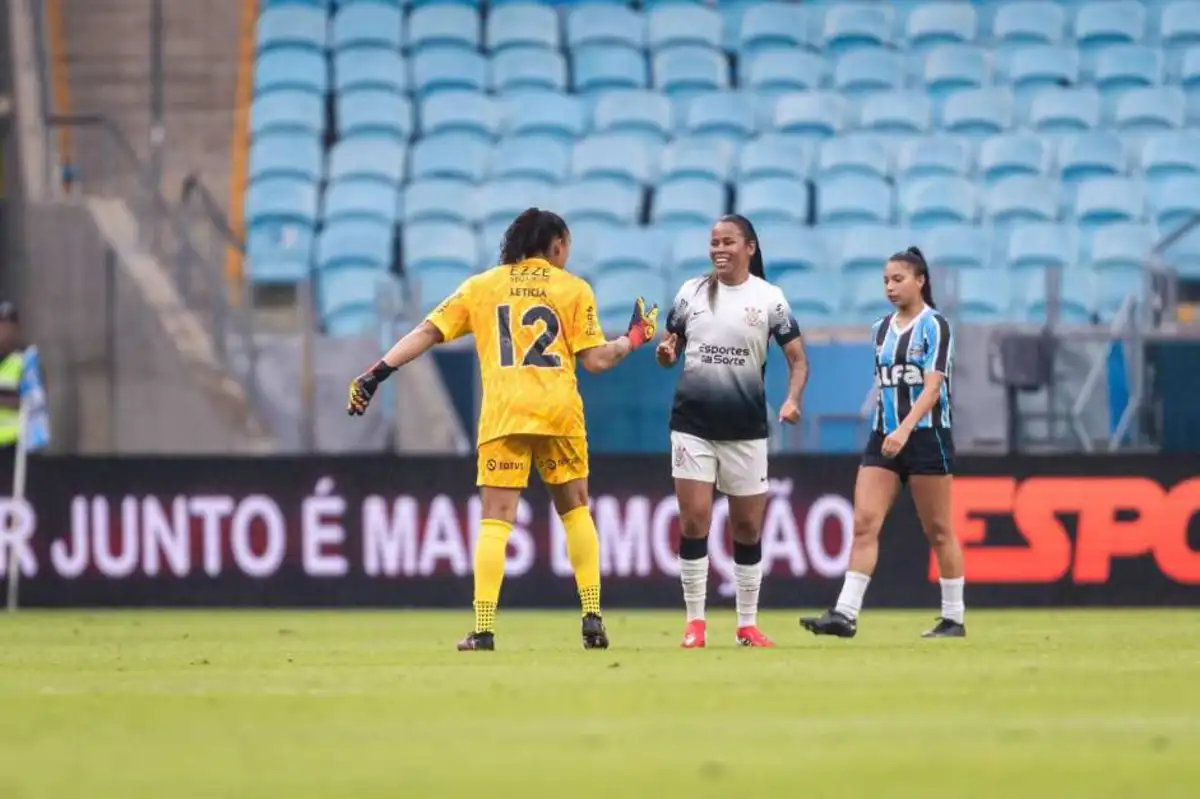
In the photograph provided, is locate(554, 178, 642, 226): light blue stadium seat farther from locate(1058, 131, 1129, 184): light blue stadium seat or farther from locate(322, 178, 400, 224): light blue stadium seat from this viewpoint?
locate(1058, 131, 1129, 184): light blue stadium seat

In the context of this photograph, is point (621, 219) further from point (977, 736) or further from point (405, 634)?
point (977, 736)

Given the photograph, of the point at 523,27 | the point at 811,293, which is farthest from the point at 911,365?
the point at 523,27

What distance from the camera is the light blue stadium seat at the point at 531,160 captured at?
21.7 metres

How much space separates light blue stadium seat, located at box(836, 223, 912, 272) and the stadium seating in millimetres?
19

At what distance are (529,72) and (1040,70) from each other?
16.0ft

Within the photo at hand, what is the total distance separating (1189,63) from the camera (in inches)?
909

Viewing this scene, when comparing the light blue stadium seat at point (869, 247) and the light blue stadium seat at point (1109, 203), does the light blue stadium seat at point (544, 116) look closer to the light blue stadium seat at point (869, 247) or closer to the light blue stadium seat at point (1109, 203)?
the light blue stadium seat at point (869, 247)

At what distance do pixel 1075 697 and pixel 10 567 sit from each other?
10.9 m

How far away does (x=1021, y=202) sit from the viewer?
21188mm

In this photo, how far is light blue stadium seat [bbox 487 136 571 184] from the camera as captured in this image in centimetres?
2170

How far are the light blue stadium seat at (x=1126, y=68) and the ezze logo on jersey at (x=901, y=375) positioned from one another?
38.6ft

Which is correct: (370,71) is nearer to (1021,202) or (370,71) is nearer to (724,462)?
(1021,202)

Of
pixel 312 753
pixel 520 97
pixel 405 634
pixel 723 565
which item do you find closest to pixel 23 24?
pixel 520 97

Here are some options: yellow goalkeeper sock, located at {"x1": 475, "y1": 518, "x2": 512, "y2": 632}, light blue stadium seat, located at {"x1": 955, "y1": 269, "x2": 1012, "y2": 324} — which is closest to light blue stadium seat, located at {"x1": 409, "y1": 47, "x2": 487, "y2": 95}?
light blue stadium seat, located at {"x1": 955, "y1": 269, "x2": 1012, "y2": 324}
